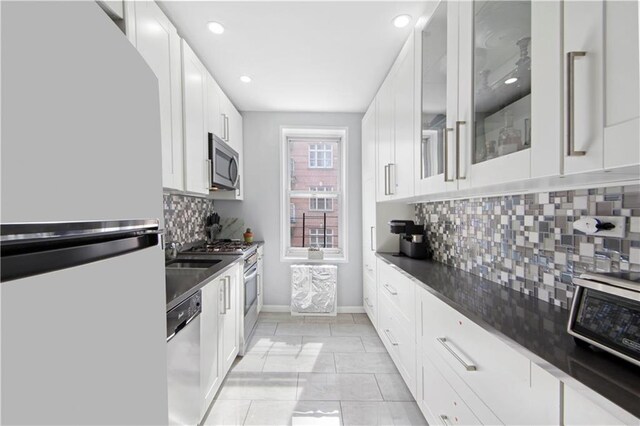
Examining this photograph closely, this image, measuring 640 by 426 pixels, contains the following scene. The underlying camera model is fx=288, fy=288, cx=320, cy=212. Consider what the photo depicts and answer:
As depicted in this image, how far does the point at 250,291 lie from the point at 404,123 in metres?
2.10

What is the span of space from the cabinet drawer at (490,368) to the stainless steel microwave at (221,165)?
75.4 inches

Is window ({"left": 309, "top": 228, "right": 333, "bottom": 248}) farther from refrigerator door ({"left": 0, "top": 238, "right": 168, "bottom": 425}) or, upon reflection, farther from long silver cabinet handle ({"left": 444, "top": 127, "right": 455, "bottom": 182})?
refrigerator door ({"left": 0, "top": 238, "right": 168, "bottom": 425})

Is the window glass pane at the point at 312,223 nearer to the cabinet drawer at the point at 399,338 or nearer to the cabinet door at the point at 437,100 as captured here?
the cabinet drawer at the point at 399,338

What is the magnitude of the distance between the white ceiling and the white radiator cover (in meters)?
2.08

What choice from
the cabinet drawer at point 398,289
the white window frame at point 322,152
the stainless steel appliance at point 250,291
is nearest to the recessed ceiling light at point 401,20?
the cabinet drawer at point 398,289

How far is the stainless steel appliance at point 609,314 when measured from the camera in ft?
2.24

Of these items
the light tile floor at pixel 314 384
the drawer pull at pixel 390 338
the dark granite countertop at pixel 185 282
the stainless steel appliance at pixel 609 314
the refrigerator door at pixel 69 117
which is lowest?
the light tile floor at pixel 314 384

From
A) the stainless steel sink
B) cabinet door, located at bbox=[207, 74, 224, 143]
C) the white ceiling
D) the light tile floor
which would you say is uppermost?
the white ceiling

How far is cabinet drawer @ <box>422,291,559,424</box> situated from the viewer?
2.68ft

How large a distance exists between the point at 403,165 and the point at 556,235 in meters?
1.06

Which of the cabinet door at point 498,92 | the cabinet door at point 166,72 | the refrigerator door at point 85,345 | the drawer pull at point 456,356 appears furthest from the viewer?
the cabinet door at point 166,72

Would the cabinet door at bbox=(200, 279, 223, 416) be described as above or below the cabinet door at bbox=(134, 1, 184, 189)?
below

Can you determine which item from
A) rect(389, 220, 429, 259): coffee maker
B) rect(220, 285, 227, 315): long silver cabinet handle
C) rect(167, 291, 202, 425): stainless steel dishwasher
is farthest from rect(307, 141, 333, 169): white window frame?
rect(167, 291, 202, 425): stainless steel dishwasher

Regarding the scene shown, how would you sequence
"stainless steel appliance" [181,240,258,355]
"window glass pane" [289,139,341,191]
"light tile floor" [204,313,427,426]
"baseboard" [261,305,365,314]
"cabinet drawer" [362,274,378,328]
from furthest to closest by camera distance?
"window glass pane" [289,139,341,191] → "baseboard" [261,305,365,314] → "cabinet drawer" [362,274,378,328] → "stainless steel appliance" [181,240,258,355] → "light tile floor" [204,313,427,426]
